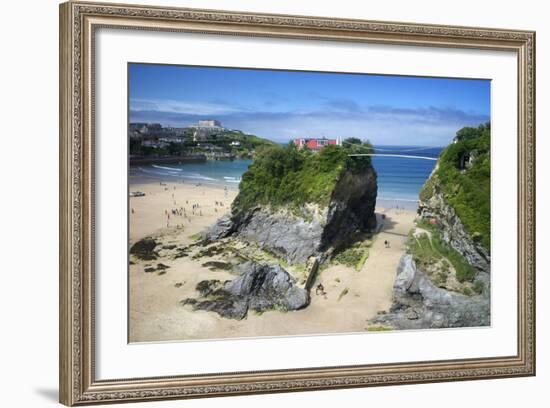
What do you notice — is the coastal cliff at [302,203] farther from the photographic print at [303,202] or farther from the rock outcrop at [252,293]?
the rock outcrop at [252,293]

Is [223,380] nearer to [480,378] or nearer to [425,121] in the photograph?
[480,378]

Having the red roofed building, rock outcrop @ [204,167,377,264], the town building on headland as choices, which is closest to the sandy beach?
rock outcrop @ [204,167,377,264]

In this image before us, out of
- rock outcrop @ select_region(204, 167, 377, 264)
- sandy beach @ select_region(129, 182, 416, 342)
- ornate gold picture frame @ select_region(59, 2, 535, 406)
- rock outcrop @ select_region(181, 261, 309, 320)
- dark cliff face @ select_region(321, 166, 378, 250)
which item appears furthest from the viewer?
dark cliff face @ select_region(321, 166, 378, 250)

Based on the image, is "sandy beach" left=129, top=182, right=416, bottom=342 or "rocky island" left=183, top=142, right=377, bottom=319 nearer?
"sandy beach" left=129, top=182, right=416, bottom=342

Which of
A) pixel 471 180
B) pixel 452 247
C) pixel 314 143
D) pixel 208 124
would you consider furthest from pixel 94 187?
pixel 471 180

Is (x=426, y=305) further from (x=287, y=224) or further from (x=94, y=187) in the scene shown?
(x=94, y=187)

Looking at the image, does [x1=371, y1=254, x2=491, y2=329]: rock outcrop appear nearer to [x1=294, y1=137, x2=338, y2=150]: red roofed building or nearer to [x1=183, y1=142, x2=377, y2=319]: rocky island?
[x1=183, y1=142, x2=377, y2=319]: rocky island

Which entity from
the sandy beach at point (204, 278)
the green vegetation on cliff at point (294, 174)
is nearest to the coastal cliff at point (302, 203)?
the green vegetation on cliff at point (294, 174)
